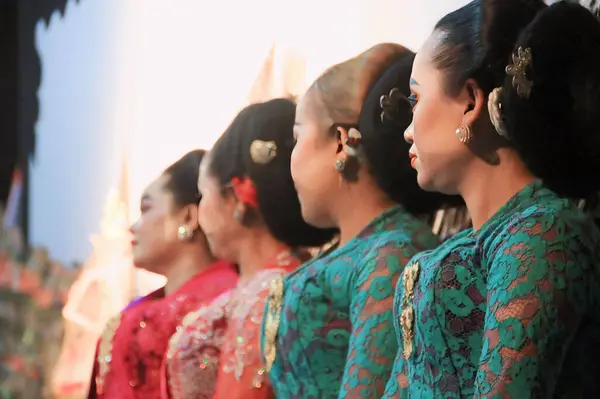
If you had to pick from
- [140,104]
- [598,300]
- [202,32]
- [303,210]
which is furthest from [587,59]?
[140,104]

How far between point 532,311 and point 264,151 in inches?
34.2

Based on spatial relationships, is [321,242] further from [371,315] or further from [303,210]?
[371,315]

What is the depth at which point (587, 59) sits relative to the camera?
→ 123 cm

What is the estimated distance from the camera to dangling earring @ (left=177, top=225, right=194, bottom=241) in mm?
2267

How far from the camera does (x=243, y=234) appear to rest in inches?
78.9

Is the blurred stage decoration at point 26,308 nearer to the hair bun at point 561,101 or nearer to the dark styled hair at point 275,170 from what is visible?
the dark styled hair at point 275,170

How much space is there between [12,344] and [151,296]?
1302mm

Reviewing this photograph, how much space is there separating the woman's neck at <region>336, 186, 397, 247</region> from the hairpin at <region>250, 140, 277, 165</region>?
0.26 metres

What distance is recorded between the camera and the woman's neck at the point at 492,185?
129 centimetres

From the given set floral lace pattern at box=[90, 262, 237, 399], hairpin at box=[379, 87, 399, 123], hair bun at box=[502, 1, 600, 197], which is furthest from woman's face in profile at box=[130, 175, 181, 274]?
hair bun at box=[502, 1, 600, 197]

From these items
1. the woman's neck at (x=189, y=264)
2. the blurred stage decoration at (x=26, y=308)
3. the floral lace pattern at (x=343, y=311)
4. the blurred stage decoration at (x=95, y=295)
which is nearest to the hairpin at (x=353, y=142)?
the floral lace pattern at (x=343, y=311)

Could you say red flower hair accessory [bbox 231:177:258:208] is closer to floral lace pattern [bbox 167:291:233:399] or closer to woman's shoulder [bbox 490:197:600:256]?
floral lace pattern [bbox 167:291:233:399]

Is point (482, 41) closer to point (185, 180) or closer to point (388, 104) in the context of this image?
point (388, 104)

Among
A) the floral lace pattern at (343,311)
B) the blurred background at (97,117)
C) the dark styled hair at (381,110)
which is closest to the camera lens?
the floral lace pattern at (343,311)
